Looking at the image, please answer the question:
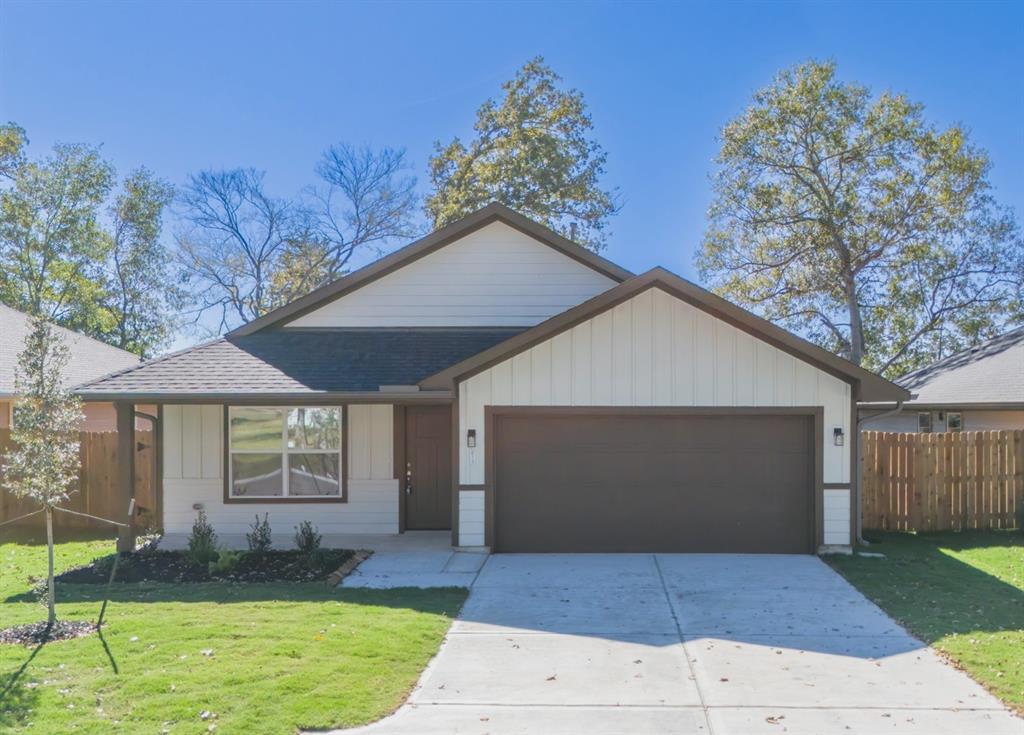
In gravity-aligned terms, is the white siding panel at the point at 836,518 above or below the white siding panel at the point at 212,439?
below

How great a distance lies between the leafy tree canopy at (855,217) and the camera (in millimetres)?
26250

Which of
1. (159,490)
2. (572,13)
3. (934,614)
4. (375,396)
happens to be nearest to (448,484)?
(375,396)

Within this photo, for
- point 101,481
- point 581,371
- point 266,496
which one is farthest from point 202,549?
point 581,371

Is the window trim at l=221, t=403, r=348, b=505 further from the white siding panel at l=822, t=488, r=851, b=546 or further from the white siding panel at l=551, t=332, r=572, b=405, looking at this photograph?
the white siding panel at l=822, t=488, r=851, b=546

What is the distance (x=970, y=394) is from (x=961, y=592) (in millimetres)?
9839

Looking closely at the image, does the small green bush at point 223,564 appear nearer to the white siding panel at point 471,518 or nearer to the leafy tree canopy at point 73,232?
the white siding panel at point 471,518

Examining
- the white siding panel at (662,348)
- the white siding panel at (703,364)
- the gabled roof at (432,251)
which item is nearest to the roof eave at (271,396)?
the gabled roof at (432,251)

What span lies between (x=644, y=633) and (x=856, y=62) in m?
25.4

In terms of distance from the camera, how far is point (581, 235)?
30.1 meters

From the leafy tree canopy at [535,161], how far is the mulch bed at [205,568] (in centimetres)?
2017

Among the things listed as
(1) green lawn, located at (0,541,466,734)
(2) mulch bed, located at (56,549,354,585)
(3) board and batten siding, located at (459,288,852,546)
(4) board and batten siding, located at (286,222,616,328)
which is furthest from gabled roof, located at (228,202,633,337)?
(1) green lawn, located at (0,541,466,734)

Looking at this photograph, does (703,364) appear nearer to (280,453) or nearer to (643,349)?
(643,349)

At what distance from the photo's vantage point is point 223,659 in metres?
6.16

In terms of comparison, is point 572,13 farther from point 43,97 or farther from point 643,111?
point 43,97
